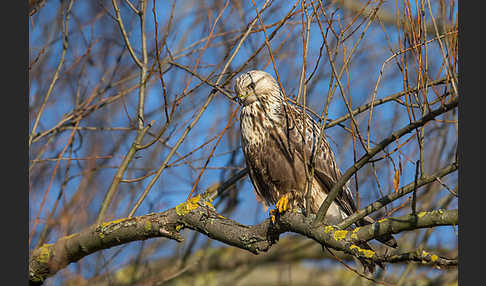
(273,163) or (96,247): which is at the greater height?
(273,163)

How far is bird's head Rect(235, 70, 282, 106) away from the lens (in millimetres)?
4469

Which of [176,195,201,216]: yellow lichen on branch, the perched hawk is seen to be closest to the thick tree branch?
[176,195,201,216]: yellow lichen on branch

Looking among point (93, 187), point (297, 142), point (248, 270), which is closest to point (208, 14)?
point (297, 142)

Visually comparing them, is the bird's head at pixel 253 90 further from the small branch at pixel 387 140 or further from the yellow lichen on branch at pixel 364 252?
the yellow lichen on branch at pixel 364 252

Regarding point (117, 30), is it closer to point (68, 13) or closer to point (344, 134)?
point (68, 13)

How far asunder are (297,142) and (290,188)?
14.6 inches

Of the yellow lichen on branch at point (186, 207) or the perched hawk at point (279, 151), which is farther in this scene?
the perched hawk at point (279, 151)

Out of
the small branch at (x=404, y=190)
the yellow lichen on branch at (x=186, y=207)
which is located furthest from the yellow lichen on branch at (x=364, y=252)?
the yellow lichen on branch at (x=186, y=207)

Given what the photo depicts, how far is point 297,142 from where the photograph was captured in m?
4.18

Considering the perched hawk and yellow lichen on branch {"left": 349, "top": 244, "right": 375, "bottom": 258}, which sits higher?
the perched hawk

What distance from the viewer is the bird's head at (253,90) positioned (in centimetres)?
447

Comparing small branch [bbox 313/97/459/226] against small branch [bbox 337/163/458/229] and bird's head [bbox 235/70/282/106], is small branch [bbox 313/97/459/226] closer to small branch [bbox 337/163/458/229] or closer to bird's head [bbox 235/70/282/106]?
small branch [bbox 337/163/458/229]

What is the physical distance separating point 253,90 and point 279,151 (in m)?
0.65

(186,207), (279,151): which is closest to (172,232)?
(186,207)
